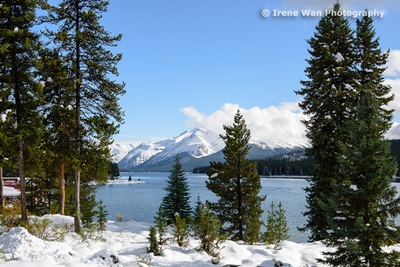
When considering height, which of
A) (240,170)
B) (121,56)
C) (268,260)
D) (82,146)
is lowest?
(268,260)

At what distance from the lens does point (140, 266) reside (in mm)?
10758

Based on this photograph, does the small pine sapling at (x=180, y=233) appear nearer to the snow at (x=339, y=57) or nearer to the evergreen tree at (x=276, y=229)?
the evergreen tree at (x=276, y=229)

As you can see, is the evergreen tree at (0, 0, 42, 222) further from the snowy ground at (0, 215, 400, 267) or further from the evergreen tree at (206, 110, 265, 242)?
the evergreen tree at (206, 110, 265, 242)

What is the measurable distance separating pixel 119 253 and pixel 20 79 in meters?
9.38

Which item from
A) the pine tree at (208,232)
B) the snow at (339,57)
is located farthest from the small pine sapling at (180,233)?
the snow at (339,57)

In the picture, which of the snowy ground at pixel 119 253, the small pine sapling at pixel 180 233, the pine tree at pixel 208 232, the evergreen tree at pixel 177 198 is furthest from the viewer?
the evergreen tree at pixel 177 198

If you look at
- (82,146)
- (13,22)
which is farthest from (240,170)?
(13,22)

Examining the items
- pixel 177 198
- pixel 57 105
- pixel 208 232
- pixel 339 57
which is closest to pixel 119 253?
pixel 208 232

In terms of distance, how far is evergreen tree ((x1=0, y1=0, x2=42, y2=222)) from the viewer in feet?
46.8

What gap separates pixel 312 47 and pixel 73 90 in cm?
1399

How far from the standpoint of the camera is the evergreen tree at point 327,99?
1736 centimetres

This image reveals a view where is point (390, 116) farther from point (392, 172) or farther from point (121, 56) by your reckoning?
point (121, 56)

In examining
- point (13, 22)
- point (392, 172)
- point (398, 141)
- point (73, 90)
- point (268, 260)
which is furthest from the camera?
point (398, 141)

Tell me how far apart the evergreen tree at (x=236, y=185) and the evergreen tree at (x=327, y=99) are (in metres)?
5.46
